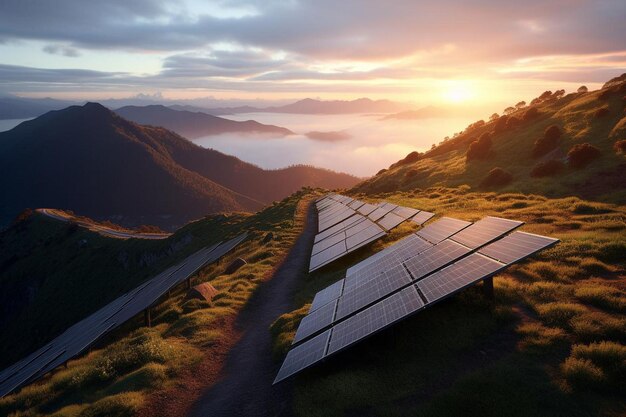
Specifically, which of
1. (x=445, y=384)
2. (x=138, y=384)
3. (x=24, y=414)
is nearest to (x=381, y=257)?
(x=445, y=384)

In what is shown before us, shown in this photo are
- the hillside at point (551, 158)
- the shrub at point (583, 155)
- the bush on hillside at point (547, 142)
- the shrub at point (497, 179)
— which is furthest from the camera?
the bush on hillside at point (547, 142)

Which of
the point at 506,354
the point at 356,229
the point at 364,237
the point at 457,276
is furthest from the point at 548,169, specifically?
the point at 506,354

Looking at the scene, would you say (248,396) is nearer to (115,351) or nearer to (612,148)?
(115,351)

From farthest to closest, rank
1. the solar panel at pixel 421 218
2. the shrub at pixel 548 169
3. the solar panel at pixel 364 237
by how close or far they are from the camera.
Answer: the shrub at pixel 548 169 < the solar panel at pixel 421 218 < the solar panel at pixel 364 237

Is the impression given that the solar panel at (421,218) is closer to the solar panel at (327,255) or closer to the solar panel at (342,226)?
the solar panel at (342,226)

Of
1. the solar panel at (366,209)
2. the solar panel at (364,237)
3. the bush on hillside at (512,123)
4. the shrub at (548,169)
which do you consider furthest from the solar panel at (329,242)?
the bush on hillside at (512,123)

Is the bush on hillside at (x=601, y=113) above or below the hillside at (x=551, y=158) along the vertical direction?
above

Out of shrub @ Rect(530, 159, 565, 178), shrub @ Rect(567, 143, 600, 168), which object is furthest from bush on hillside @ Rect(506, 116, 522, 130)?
shrub @ Rect(567, 143, 600, 168)
